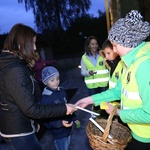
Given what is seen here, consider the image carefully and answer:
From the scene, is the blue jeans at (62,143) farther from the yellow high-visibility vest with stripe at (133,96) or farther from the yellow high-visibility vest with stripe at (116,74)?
the yellow high-visibility vest with stripe at (133,96)

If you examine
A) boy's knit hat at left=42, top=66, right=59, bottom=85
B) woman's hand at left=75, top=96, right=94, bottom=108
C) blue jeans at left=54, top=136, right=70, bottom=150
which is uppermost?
boy's knit hat at left=42, top=66, right=59, bottom=85

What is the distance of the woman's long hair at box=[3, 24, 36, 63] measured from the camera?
1877 mm

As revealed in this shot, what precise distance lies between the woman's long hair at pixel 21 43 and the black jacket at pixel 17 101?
2.3 inches

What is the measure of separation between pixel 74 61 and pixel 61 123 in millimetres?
15052

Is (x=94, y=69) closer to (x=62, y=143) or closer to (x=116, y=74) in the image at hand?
(x=116, y=74)

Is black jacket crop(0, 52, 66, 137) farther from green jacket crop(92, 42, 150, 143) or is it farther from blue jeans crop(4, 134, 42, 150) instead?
green jacket crop(92, 42, 150, 143)

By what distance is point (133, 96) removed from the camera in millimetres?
1551

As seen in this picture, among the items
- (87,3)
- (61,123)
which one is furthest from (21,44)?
(87,3)

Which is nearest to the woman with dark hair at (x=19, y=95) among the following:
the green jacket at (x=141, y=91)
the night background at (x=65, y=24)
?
the green jacket at (x=141, y=91)

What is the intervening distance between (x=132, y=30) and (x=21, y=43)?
0.93 metres

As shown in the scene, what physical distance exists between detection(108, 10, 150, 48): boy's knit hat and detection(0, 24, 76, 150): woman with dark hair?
783 millimetres

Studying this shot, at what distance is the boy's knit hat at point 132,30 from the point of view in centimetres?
157

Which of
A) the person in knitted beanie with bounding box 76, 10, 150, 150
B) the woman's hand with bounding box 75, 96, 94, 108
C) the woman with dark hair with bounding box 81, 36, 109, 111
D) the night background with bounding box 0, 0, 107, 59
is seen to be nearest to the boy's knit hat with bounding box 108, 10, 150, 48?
the person in knitted beanie with bounding box 76, 10, 150, 150

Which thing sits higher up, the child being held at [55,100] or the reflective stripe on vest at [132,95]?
the reflective stripe on vest at [132,95]
